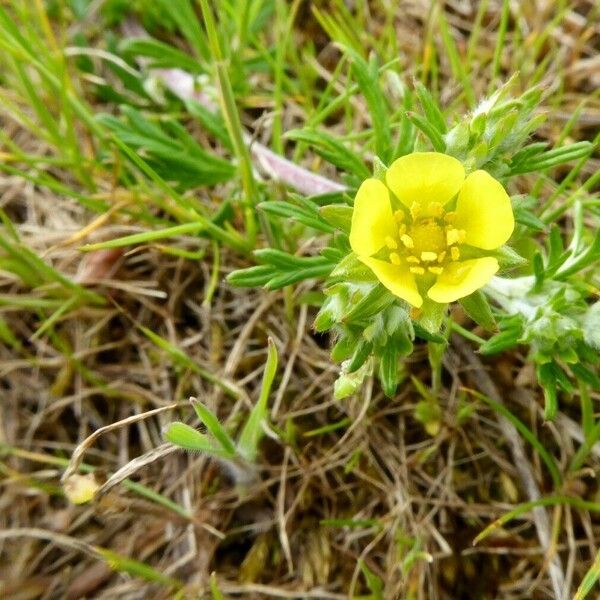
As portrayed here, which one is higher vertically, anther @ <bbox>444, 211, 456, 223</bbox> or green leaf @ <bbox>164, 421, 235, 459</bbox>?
anther @ <bbox>444, 211, 456, 223</bbox>

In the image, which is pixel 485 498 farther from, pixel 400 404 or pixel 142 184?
pixel 142 184

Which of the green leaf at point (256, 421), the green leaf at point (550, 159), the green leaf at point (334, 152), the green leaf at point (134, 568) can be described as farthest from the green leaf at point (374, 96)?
the green leaf at point (134, 568)

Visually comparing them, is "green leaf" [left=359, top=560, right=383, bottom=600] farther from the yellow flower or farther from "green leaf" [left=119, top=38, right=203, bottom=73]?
"green leaf" [left=119, top=38, right=203, bottom=73]

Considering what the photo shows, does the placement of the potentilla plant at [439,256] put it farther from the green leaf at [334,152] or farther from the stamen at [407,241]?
the green leaf at [334,152]

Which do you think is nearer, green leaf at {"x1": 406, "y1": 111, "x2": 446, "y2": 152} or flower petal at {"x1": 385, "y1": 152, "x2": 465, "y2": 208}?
flower petal at {"x1": 385, "y1": 152, "x2": 465, "y2": 208}

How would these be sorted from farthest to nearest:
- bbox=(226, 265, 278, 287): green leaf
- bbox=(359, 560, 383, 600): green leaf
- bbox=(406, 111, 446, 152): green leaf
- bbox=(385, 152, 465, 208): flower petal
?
bbox=(359, 560, 383, 600): green leaf < bbox=(226, 265, 278, 287): green leaf < bbox=(406, 111, 446, 152): green leaf < bbox=(385, 152, 465, 208): flower petal

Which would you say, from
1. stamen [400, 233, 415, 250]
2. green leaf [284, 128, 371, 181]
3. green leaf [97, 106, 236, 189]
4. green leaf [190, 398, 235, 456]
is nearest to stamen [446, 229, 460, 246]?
stamen [400, 233, 415, 250]

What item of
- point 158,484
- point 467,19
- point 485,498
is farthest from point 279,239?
A: point 467,19
